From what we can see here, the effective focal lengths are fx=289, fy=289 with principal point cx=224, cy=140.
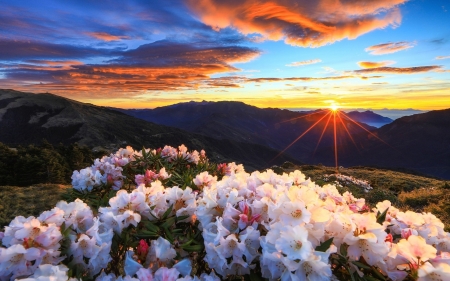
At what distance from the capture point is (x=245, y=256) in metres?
2.02

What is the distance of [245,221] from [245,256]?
24cm

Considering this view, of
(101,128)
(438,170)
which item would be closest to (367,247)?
(101,128)

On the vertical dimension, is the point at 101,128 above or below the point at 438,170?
above

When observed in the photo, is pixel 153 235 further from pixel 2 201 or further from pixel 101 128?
pixel 101 128

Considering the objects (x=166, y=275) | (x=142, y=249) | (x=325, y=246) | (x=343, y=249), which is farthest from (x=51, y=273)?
(x=343, y=249)

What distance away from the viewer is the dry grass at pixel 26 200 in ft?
27.2

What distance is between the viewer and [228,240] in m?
1.96

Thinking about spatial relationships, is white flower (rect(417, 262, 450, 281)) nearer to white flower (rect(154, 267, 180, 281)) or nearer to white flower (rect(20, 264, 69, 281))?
white flower (rect(154, 267, 180, 281))

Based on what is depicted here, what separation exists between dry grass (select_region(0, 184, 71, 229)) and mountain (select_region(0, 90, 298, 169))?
3329 inches

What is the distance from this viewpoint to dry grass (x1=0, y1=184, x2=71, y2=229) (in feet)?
27.2

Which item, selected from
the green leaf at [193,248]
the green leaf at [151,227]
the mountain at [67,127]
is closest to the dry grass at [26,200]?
the green leaf at [151,227]

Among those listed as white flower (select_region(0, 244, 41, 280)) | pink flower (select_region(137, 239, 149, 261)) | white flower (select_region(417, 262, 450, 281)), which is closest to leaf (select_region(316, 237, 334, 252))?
white flower (select_region(417, 262, 450, 281))

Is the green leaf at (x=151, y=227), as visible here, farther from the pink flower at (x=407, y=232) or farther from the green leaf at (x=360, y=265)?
the pink flower at (x=407, y=232)

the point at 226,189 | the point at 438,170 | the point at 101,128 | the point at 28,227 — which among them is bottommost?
the point at 438,170
